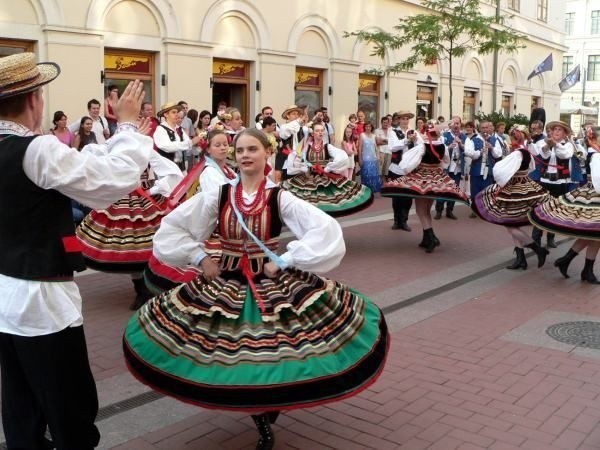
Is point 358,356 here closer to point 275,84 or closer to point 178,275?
point 178,275

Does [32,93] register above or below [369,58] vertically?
below

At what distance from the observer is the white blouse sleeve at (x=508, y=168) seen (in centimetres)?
883

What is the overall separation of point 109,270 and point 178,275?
3.23ft

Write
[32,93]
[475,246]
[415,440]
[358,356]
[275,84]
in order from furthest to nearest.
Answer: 1. [275,84]
2. [475,246]
3. [415,440]
4. [358,356]
5. [32,93]

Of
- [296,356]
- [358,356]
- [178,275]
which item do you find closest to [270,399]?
[296,356]

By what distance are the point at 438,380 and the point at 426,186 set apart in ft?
16.1

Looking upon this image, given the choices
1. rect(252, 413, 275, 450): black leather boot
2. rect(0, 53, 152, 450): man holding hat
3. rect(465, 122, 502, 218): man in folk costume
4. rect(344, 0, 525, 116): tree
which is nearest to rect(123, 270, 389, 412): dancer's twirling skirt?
→ rect(0, 53, 152, 450): man holding hat

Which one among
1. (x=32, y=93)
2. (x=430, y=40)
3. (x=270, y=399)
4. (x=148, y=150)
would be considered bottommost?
(x=270, y=399)

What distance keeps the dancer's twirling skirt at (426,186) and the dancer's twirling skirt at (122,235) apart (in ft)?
13.2

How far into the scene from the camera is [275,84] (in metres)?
16.7

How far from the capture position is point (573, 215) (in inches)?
307

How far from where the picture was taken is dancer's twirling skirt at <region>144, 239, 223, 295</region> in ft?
19.1

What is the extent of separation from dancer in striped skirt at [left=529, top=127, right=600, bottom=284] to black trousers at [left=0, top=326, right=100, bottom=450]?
5.95 m

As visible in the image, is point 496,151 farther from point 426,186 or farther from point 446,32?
point 446,32
